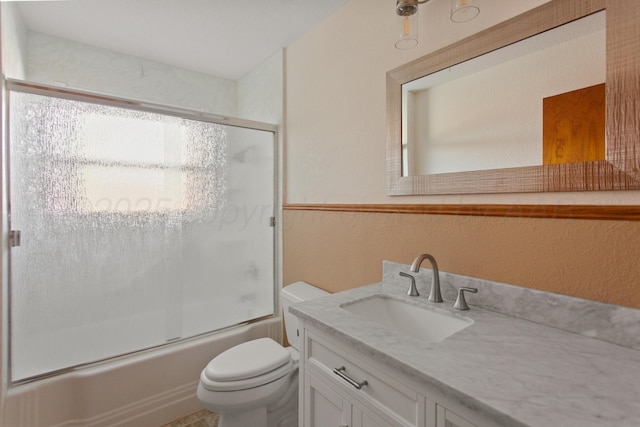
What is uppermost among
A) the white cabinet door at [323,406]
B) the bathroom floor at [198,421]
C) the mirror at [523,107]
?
the mirror at [523,107]

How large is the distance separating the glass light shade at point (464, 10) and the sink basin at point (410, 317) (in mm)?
1125

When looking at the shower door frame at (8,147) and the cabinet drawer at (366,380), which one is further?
the shower door frame at (8,147)

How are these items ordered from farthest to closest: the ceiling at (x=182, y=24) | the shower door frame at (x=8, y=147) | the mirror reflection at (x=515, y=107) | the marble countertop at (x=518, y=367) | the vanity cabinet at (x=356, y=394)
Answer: the ceiling at (x=182, y=24) → the shower door frame at (x=8, y=147) → the mirror reflection at (x=515, y=107) → the vanity cabinet at (x=356, y=394) → the marble countertop at (x=518, y=367)

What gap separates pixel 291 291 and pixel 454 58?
1.48 meters

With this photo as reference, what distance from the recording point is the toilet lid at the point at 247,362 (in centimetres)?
142

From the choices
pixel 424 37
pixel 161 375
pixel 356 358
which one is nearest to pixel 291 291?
pixel 161 375

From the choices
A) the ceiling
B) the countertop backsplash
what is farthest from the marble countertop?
the ceiling

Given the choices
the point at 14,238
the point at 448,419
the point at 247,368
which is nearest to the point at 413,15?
the point at 448,419

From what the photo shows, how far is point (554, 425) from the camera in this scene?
537 millimetres

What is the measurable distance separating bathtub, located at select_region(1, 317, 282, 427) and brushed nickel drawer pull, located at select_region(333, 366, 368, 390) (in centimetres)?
133

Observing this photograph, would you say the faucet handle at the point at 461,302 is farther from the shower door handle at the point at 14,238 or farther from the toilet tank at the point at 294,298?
the shower door handle at the point at 14,238

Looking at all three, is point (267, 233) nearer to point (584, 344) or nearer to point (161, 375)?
point (161, 375)

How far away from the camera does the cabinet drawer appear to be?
0.77m

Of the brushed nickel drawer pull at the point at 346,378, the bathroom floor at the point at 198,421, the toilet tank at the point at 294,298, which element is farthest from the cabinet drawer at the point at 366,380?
the bathroom floor at the point at 198,421
